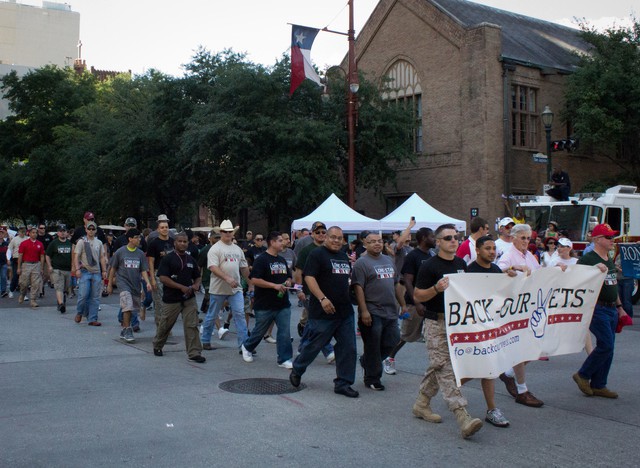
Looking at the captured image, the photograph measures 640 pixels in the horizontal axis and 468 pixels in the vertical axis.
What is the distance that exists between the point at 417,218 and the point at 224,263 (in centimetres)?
1144

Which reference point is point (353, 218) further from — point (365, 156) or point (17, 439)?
point (17, 439)

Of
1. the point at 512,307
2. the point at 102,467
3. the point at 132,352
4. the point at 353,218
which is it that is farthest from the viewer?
the point at 353,218

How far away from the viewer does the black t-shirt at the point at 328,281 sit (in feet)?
24.2

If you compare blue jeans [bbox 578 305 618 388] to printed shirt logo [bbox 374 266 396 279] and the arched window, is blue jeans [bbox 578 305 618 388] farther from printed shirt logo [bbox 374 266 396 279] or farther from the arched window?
the arched window

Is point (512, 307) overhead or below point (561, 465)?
overhead

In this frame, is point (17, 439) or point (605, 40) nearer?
point (17, 439)

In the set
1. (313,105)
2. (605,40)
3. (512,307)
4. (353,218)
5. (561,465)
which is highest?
(605,40)

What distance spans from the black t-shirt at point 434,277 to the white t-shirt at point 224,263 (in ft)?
14.1

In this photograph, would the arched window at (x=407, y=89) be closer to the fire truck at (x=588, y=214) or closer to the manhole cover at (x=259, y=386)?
the fire truck at (x=588, y=214)

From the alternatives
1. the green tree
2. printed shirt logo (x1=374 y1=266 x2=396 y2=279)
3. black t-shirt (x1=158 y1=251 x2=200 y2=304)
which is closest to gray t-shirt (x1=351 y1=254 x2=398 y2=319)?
printed shirt logo (x1=374 y1=266 x2=396 y2=279)

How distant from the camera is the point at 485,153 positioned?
28.0 metres

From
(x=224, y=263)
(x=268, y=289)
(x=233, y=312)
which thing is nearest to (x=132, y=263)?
(x=224, y=263)

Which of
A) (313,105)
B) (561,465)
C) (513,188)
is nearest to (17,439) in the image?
(561,465)

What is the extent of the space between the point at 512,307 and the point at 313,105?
22.6 m
